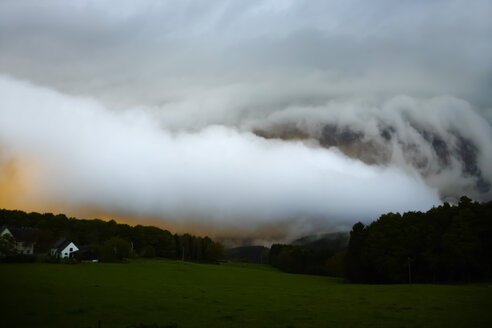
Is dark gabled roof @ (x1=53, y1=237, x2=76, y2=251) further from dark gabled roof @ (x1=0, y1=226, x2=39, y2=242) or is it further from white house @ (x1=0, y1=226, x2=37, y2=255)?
dark gabled roof @ (x1=0, y1=226, x2=39, y2=242)

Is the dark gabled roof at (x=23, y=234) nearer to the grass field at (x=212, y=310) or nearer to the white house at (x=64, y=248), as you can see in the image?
the white house at (x=64, y=248)

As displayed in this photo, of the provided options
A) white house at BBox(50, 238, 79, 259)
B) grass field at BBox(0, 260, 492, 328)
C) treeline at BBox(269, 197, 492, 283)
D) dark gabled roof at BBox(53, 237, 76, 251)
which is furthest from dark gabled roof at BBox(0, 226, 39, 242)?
treeline at BBox(269, 197, 492, 283)

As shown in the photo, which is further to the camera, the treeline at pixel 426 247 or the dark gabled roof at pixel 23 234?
the dark gabled roof at pixel 23 234

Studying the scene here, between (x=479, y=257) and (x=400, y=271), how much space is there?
54.8 ft

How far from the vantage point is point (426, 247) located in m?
80.5

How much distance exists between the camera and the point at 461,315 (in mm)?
30656

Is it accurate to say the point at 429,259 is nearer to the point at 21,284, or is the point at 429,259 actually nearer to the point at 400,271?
the point at 400,271

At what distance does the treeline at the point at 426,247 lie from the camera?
72.8 m

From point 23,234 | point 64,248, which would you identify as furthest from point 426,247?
point 23,234

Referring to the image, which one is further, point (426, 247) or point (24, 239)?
point (24, 239)

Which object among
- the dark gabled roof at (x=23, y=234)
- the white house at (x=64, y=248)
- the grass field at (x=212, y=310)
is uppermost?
the dark gabled roof at (x=23, y=234)

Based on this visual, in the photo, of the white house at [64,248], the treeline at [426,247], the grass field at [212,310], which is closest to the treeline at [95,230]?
the white house at [64,248]

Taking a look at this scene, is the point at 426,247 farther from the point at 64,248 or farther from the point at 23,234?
the point at 23,234

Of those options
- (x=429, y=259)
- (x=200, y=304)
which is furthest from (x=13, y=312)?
(x=429, y=259)
